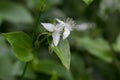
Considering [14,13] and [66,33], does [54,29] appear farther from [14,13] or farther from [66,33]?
[14,13]

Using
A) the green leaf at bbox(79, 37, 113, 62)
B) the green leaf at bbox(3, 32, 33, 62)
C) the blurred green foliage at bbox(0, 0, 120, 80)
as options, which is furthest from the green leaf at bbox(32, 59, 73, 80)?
the green leaf at bbox(3, 32, 33, 62)

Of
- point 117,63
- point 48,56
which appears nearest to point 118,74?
point 117,63

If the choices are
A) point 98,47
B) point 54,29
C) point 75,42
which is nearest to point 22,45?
point 54,29

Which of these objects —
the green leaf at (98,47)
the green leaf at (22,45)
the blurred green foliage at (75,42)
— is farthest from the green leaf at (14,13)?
the green leaf at (22,45)

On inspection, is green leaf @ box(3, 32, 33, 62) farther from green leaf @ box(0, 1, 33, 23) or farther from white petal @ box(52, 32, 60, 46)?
green leaf @ box(0, 1, 33, 23)

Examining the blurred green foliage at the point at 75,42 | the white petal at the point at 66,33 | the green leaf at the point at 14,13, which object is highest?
the white petal at the point at 66,33

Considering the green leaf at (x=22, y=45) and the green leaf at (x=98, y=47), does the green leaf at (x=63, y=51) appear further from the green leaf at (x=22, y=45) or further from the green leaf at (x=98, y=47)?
the green leaf at (x=98, y=47)
